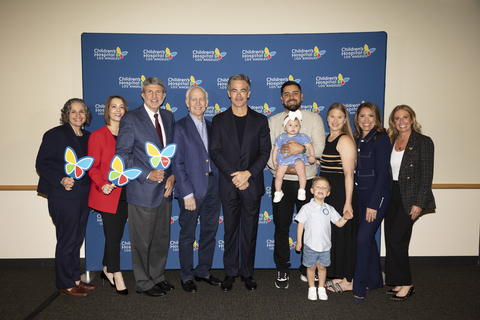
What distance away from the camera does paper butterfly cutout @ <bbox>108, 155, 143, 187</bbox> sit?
2.55 m

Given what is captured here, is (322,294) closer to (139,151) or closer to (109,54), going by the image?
(139,151)

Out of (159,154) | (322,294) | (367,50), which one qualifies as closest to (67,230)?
(159,154)

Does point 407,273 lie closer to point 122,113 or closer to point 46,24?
point 122,113

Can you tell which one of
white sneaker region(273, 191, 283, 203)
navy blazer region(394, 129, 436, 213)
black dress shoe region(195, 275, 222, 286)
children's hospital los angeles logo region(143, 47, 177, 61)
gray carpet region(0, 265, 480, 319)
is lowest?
gray carpet region(0, 265, 480, 319)

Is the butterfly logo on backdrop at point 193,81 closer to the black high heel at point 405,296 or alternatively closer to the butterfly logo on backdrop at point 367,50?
the butterfly logo on backdrop at point 367,50

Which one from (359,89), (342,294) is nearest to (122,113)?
(359,89)

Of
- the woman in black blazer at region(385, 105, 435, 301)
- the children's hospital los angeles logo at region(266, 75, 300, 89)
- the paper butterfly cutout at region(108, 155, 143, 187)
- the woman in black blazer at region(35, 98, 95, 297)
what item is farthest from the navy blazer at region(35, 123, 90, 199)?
the woman in black blazer at region(385, 105, 435, 301)

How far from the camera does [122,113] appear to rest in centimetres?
293

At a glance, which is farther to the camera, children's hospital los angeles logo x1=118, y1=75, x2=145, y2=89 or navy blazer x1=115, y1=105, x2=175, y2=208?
children's hospital los angeles logo x1=118, y1=75, x2=145, y2=89

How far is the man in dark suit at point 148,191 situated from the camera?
2.70 m

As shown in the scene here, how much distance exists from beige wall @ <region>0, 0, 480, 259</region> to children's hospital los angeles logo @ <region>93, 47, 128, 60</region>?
1.41ft

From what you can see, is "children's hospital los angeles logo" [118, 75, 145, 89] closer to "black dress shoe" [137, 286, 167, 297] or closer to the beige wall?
the beige wall

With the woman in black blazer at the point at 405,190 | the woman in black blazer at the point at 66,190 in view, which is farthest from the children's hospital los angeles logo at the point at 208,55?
the woman in black blazer at the point at 405,190

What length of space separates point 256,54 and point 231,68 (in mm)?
352
